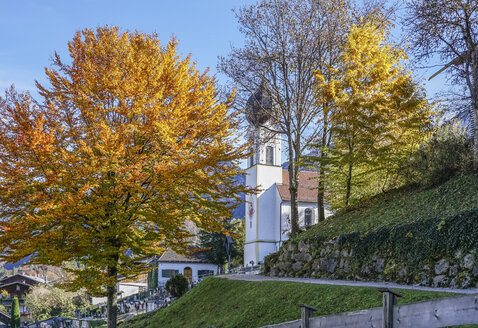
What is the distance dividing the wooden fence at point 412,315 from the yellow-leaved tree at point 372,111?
38.9 feet

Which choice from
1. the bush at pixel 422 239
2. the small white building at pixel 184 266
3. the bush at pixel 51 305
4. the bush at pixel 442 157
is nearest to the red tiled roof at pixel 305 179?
the small white building at pixel 184 266

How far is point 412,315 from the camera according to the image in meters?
4.93

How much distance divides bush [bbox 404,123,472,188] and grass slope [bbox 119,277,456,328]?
20.2 feet

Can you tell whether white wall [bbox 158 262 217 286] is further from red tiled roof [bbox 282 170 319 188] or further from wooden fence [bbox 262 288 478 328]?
wooden fence [bbox 262 288 478 328]

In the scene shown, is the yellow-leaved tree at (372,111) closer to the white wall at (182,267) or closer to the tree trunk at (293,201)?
the tree trunk at (293,201)

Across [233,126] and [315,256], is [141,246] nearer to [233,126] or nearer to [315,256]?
[233,126]

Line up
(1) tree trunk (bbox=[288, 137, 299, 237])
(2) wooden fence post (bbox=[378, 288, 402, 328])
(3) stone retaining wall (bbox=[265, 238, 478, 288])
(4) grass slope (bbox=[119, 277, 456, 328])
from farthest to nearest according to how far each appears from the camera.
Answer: (1) tree trunk (bbox=[288, 137, 299, 237]), (3) stone retaining wall (bbox=[265, 238, 478, 288]), (4) grass slope (bbox=[119, 277, 456, 328]), (2) wooden fence post (bbox=[378, 288, 402, 328])

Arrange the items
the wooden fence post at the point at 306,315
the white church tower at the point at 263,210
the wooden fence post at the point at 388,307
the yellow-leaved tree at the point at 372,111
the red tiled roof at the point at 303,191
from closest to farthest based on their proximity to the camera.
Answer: the wooden fence post at the point at 388,307 < the wooden fence post at the point at 306,315 < the yellow-leaved tree at the point at 372,111 < the red tiled roof at the point at 303,191 < the white church tower at the point at 263,210

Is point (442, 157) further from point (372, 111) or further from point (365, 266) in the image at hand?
point (365, 266)

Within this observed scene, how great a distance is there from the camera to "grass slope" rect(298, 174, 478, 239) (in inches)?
475

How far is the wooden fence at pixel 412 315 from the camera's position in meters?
4.46

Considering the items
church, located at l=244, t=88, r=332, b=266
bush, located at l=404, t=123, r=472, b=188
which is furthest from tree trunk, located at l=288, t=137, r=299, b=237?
church, located at l=244, t=88, r=332, b=266

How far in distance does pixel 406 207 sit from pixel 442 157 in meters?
2.27

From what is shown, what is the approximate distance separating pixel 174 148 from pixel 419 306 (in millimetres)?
7636
